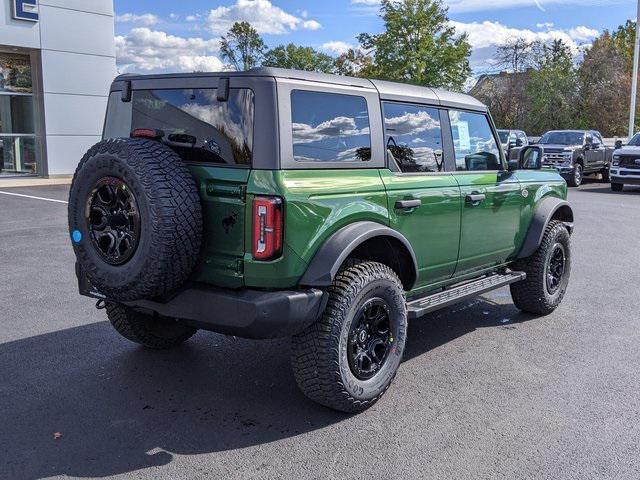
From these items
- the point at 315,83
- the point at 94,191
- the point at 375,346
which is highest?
the point at 315,83

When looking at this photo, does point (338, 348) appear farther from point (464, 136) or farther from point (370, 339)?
point (464, 136)

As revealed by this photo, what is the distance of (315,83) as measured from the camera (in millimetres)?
3863

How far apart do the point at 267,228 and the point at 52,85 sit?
18244 millimetres

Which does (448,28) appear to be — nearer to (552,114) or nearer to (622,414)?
(552,114)

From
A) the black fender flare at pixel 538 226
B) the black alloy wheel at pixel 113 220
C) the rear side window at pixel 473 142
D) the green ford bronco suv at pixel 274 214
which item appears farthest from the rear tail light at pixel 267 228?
the black fender flare at pixel 538 226

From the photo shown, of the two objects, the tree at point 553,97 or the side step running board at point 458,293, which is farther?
the tree at point 553,97

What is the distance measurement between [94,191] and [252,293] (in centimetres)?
111

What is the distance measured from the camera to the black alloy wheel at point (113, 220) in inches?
140

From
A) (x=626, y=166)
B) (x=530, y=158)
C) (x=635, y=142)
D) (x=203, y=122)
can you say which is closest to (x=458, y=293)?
(x=530, y=158)

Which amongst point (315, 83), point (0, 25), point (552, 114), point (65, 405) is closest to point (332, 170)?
point (315, 83)

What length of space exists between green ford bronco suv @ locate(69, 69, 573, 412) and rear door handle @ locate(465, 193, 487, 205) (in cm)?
35

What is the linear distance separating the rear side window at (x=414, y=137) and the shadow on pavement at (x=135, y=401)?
148 centimetres

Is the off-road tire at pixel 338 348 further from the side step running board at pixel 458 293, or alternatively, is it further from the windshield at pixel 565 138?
the windshield at pixel 565 138

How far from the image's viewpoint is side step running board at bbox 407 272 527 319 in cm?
445
